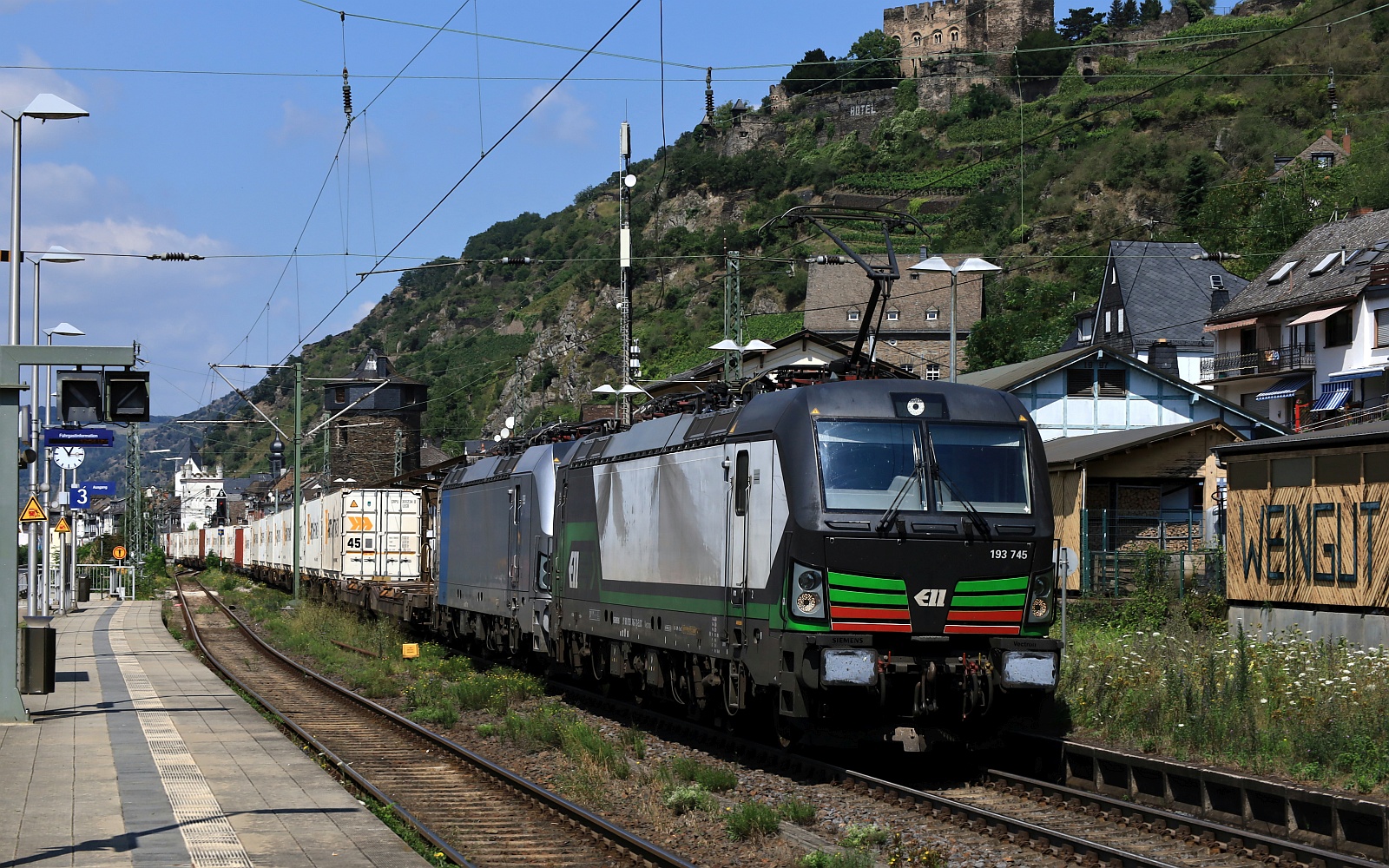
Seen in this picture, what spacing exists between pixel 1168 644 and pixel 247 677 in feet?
51.0

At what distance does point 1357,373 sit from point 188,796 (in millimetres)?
47677

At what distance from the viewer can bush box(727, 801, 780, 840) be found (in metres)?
11.1

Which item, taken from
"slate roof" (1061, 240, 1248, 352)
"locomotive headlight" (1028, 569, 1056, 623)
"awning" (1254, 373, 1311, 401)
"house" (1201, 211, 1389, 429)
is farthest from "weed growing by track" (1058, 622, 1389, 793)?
"slate roof" (1061, 240, 1248, 352)

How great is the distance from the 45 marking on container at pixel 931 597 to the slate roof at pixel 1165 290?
2184 inches

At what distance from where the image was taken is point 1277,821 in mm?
11047

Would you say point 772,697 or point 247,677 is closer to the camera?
point 772,697

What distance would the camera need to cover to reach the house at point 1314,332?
165 feet

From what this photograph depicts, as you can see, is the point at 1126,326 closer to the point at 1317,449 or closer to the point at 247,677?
the point at 1317,449

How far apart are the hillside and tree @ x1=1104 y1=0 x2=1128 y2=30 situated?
196 centimetres

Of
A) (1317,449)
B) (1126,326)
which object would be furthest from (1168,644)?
(1126,326)

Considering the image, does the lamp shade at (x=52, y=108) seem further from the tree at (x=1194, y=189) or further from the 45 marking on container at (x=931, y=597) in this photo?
the tree at (x=1194, y=189)

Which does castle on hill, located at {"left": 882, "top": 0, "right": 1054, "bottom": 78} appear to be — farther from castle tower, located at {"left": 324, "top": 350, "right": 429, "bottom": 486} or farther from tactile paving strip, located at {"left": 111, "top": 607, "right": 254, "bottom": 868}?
tactile paving strip, located at {"left": 111, "top": 607, "right": 254, "bottom": 868}

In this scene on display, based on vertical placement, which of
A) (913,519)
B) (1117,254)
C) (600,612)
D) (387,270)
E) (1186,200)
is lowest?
(600,612)

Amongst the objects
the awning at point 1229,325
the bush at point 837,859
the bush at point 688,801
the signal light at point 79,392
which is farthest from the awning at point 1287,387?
the bush at point 837,859
